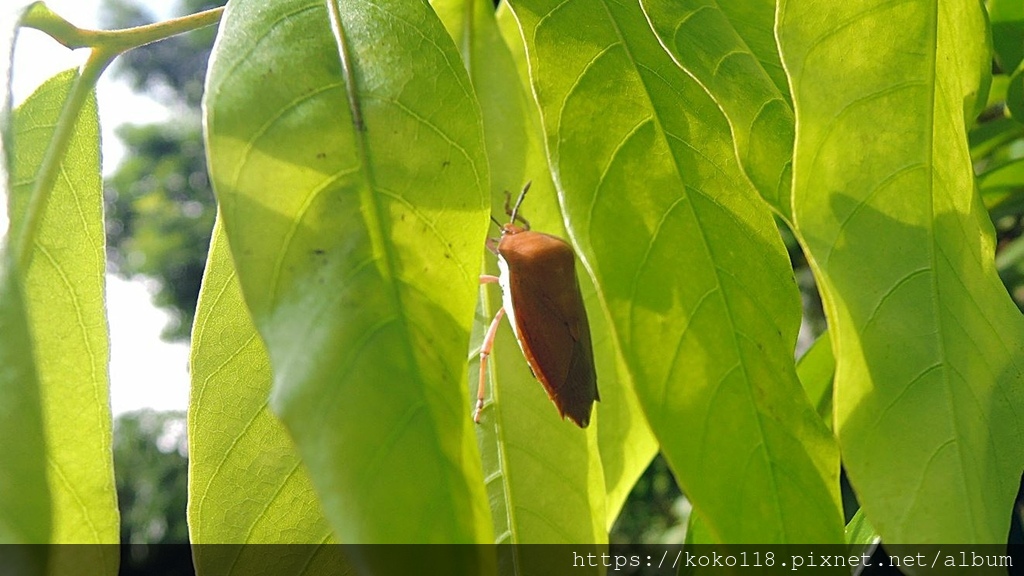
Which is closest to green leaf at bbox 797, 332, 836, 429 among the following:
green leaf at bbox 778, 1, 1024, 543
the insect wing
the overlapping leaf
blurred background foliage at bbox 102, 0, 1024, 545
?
the insect wing

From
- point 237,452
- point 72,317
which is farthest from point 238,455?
point 72,317

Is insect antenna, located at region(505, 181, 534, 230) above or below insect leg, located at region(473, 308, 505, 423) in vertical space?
above

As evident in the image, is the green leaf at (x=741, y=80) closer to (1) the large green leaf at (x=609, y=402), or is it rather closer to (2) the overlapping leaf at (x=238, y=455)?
(1) the large green leaf at (x=609, y=402)

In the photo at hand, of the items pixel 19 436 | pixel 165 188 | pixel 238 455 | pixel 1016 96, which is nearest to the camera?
pixel 19 436

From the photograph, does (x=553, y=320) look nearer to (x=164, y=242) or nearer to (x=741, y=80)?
(x=741, y=80)

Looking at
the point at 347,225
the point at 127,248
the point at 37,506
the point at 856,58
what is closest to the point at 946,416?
the point at 856,58

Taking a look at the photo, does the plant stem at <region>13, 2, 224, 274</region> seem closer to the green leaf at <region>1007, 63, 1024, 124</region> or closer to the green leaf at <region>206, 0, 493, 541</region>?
the green leaf at <region>206, 0, 493, 541</region>
